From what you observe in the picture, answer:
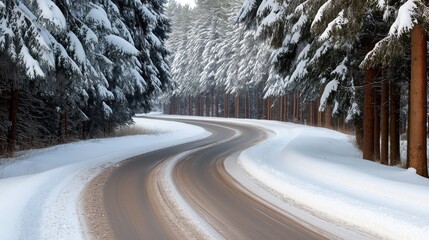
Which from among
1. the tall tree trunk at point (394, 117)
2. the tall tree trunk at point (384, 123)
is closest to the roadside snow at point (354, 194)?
the tall tree trunk at point (384, 123)

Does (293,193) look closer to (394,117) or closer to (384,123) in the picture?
(384,123)

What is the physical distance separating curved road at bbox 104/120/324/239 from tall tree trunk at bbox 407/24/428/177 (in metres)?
4.72

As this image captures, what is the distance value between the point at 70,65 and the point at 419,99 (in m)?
9.08

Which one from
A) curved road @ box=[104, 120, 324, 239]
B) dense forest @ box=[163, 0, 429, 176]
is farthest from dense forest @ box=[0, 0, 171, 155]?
dense forest @ box=[163, 0, 429, 176]

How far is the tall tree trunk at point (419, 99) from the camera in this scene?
961 centimetres

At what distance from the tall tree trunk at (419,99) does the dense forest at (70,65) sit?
8.45m

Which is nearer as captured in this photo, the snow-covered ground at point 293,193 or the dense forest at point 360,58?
the snow-covered ground at point 293,193

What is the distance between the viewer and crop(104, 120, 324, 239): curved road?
18.0 ft

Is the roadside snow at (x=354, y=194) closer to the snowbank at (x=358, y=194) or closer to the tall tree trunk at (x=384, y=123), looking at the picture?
the snowbank at (x=358, y=194)

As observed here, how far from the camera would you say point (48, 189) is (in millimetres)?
7828

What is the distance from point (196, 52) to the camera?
59.2 m

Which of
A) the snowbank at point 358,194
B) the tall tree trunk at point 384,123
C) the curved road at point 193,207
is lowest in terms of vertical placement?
the curved road at point 193,207

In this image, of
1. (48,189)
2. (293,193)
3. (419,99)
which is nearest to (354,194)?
(293,193)

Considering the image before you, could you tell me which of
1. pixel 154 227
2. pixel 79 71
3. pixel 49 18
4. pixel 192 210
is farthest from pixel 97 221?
pixel 79 71
